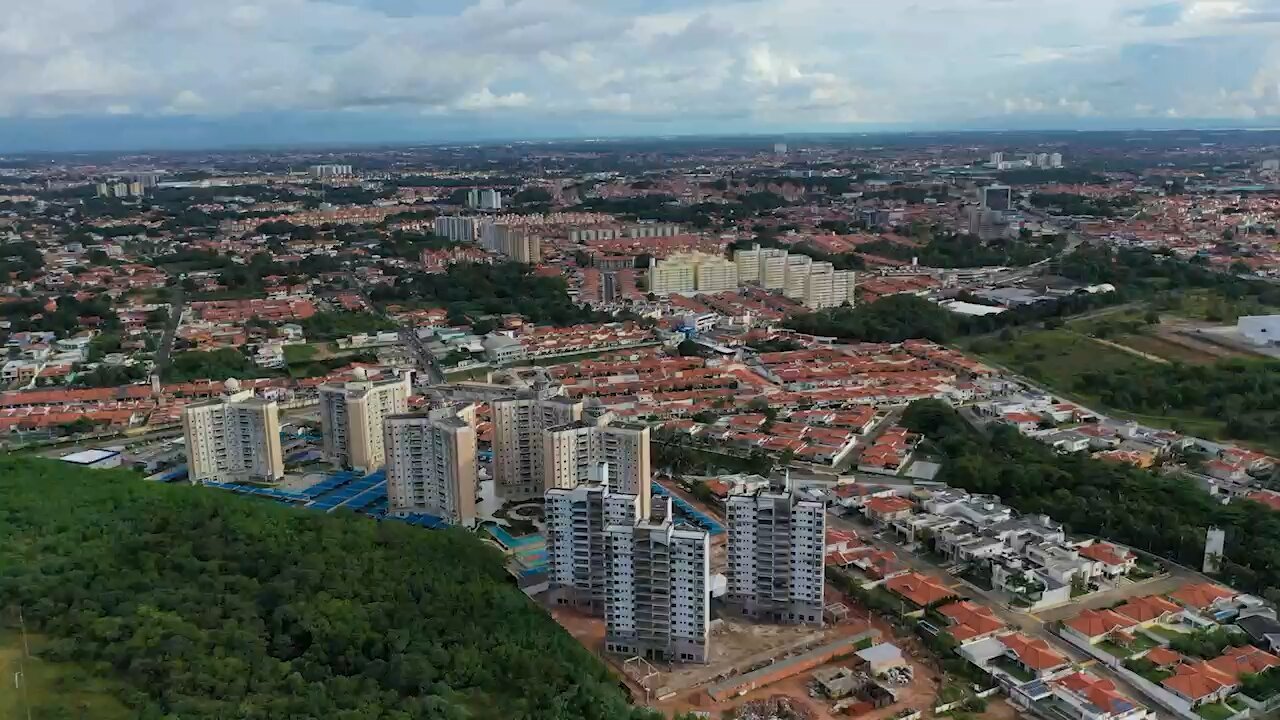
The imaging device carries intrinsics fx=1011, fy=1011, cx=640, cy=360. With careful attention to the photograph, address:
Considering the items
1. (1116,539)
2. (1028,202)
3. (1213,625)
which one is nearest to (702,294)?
(1116,539)

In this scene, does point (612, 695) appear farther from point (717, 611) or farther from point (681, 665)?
point (717, 611)

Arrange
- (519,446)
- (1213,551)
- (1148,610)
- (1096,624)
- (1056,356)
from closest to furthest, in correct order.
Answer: (1096,624)
(1148,610)
(1213,551)
(519,446)
(1056,356)

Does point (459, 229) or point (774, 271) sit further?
point (459, 229)

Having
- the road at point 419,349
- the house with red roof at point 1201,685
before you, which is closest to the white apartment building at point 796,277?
the road at point 419,349

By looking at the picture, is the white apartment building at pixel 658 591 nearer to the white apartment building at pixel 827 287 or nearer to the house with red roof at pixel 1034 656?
the house with red roof at pixel 1034 656

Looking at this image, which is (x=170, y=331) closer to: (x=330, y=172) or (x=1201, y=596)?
(x=1201, y=596)

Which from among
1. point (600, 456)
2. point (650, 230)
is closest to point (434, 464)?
point (600, 456)
